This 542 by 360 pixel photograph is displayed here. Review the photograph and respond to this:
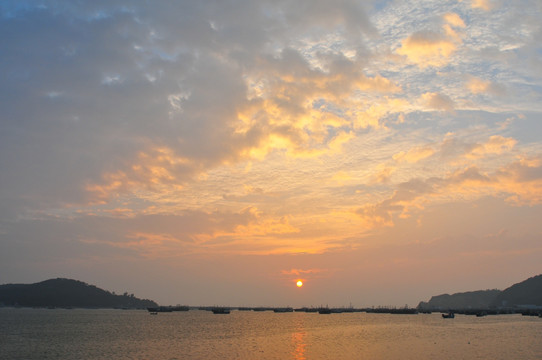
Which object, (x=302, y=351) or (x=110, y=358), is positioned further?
(x=302, y=351)

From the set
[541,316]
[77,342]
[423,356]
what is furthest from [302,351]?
[541,316]

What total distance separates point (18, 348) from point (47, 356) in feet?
42.8

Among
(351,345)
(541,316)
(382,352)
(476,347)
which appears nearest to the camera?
(382,352)

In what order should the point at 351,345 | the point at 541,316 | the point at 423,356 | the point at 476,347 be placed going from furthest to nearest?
1. the point at 541,316
2. the point at 351,345
3. the point at 476,347
4. the point at 423,356

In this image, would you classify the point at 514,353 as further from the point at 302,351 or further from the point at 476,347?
the point at 302,351

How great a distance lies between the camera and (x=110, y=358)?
5719 cm

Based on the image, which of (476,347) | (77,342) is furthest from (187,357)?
(476,347)

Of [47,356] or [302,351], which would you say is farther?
[302,351]

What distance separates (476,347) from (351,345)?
61.7 ft

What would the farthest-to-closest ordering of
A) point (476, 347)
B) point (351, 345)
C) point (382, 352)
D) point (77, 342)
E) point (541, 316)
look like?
point (541, 316)
point (77, 342)
point (351, 345)
point (476, 347)
point (382, 352)

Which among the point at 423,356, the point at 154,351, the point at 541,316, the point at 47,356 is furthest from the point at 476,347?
the point at 541,316

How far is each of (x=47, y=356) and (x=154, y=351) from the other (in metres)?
14.0

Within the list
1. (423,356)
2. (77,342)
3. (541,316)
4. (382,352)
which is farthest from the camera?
(541,316)

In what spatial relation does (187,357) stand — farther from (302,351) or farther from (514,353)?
(514,353)
